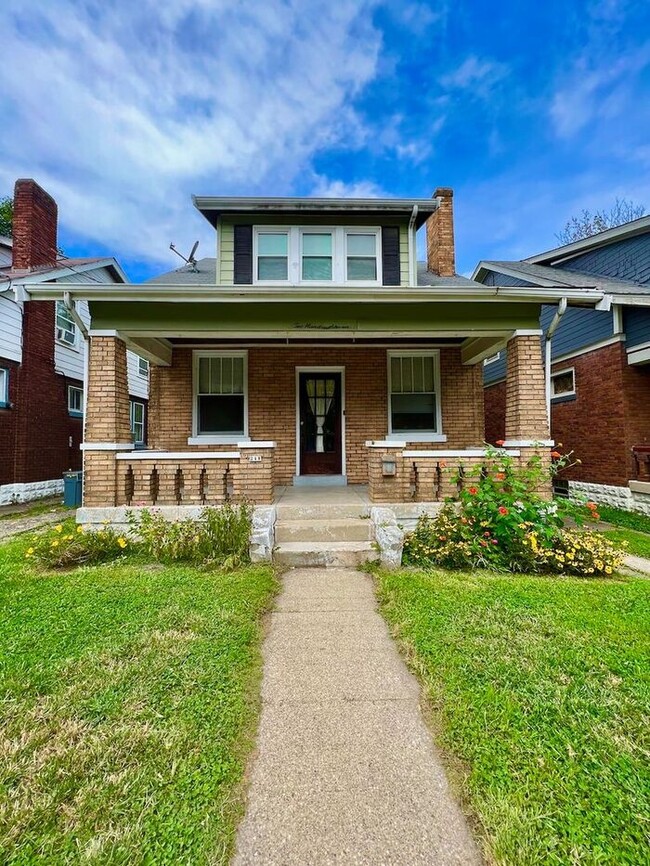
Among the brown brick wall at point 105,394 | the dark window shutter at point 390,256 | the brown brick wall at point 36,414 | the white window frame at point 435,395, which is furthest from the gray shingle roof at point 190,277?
the white window frame at point 435,395

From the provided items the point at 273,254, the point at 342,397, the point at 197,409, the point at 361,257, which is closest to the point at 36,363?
the point at 197,409

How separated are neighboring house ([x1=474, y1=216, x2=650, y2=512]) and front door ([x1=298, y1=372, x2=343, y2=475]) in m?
5.04

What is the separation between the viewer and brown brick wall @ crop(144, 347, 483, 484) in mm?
7785

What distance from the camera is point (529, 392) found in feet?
19.0

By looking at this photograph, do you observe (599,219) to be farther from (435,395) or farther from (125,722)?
(125,722)

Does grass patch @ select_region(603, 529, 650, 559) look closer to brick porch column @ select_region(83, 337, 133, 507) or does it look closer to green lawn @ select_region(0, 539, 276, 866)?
green lawn @ select_region(0, 539, 276, 866)

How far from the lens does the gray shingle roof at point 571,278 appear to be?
7995 millimetres

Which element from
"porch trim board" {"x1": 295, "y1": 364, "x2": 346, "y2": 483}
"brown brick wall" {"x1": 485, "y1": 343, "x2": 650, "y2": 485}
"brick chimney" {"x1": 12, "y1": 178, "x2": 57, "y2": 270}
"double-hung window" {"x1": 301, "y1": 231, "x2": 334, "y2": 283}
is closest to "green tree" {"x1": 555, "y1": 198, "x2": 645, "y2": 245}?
"brown brick wall" {"x1": 485, "y1": 343, "x2": 650, "y2": 485}

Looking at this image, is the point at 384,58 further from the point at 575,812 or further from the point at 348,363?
the point at 575,812

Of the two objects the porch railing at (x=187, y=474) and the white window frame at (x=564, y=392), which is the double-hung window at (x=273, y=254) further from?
the white window frame at (x=564, y=392)

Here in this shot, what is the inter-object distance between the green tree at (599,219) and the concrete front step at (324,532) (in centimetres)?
2111

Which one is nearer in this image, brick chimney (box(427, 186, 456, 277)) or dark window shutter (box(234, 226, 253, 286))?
dark window shutter (box(234, 226, 253, 286))

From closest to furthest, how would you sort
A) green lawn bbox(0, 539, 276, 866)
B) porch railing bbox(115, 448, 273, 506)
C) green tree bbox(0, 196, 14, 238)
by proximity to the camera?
green lawn bbox(0, 539, 276, 866) → porch railing bbox(115, 448, 273, 506) → green tree bbox(0, 196, 14, 238)

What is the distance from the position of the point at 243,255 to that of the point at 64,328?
6.77 meters
